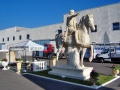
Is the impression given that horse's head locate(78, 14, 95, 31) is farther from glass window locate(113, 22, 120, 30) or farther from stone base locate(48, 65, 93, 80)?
glass window locate(113, 22, 120, 30)

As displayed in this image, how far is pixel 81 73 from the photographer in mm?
8953

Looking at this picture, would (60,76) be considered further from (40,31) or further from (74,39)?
(40,31)

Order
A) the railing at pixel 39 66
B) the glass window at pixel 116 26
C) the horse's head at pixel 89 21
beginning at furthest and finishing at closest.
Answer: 1. the glass window at pixel 116 26
2. the railing at pixel 39 66
3. the horse's head at pixel 89 21

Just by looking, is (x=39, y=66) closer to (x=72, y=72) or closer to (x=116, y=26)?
(x=72, y=72)

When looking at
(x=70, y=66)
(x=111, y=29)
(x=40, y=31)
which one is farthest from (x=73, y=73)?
(x=40, y=31)

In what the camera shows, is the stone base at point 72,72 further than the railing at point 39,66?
No

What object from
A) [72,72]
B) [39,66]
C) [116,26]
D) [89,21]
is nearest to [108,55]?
[116,26]

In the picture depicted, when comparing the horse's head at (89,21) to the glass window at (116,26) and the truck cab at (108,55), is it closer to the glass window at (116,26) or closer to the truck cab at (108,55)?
the truck cab at (108,55)

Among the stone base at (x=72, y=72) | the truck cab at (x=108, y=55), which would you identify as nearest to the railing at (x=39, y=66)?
the stone base at (x=72, y=72)

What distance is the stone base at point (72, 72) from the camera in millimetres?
8945

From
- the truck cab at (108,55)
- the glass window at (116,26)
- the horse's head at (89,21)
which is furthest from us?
the glass window at (116,26)

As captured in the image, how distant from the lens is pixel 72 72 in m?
9.45

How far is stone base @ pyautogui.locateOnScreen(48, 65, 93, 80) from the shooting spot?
29.3ft

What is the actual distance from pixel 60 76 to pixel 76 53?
1.91m
